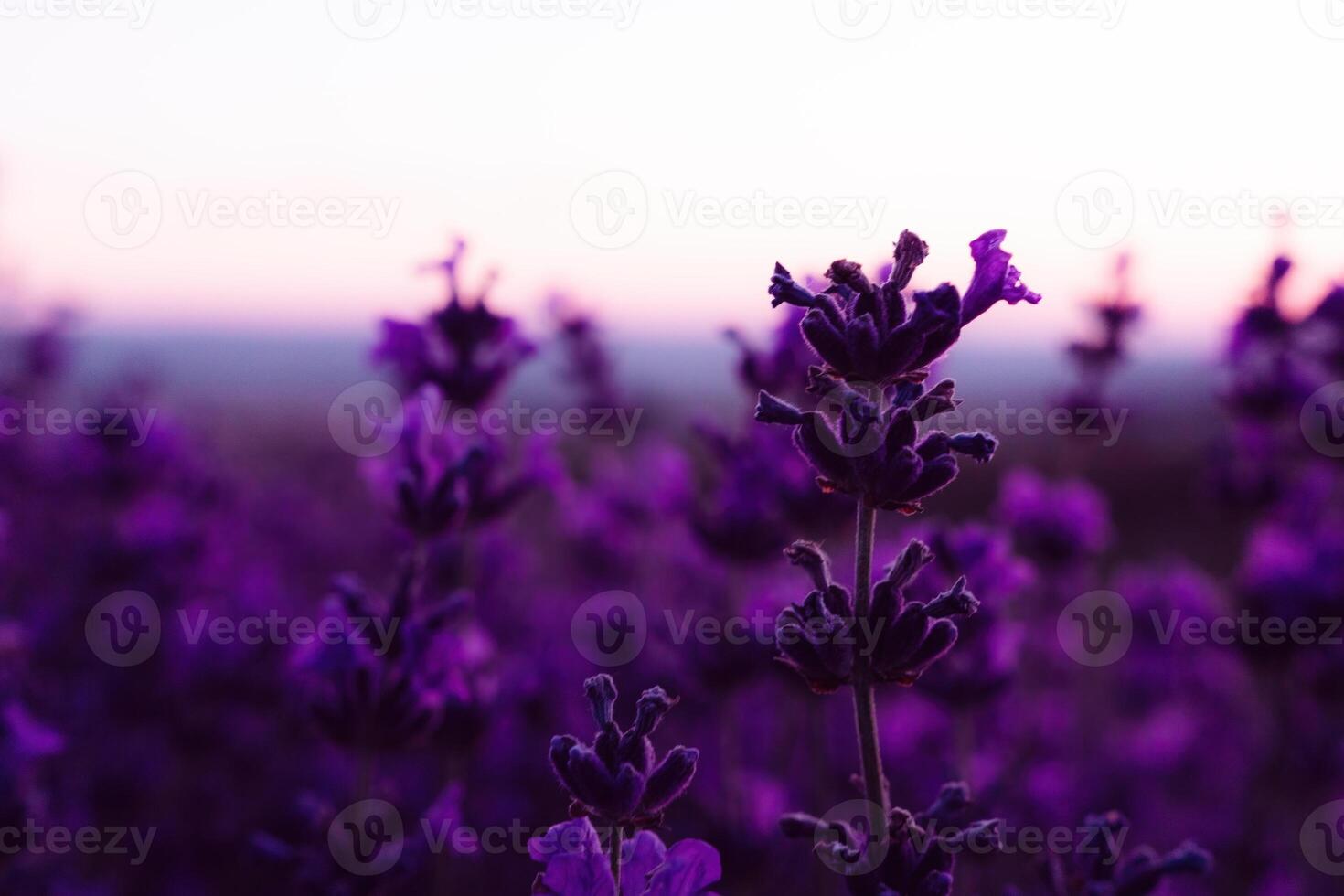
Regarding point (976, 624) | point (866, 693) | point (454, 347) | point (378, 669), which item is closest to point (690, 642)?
point (976, 624)

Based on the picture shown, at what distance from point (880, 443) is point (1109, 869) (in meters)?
Answer: 1.03

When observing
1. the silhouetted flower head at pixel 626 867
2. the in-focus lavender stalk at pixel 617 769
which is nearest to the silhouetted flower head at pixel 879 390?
the in-focus lavender stalk at pixel 617 769

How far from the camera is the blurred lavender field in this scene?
198 centimetres

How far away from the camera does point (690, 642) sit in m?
4.71

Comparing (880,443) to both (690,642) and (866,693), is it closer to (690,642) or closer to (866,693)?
(866,693)

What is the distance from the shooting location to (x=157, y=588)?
244 inches

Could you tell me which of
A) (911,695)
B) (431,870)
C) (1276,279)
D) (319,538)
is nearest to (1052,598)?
(911,695)

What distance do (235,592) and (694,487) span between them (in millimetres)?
3174

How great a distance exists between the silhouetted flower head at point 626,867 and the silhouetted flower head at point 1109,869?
0.71 metres

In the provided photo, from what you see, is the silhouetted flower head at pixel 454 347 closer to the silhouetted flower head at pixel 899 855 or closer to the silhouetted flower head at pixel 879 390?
the silhouetted flower head at pixel 879 390

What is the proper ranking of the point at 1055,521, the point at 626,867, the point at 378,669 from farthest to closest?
the point at 1055,521, the point at 378,669, the point at 626,867

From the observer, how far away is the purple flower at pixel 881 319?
1970mm

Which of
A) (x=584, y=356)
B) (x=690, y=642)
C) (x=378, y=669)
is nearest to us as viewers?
(x=378, y=669)

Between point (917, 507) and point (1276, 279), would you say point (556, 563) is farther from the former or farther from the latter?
point (917, 507)
